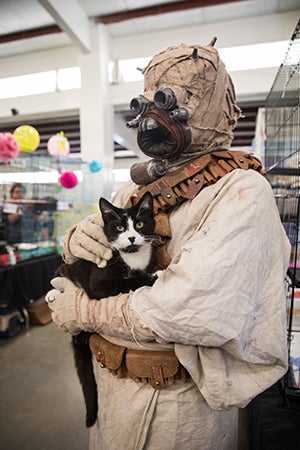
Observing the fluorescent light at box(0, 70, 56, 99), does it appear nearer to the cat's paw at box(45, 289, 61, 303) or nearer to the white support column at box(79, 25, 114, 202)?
the white support column at box(79, 25, 114, 202)

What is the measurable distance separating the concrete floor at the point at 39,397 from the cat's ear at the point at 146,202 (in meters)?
1.60

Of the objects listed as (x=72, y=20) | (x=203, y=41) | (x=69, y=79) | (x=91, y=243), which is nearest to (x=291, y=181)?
(x=91, y=243)

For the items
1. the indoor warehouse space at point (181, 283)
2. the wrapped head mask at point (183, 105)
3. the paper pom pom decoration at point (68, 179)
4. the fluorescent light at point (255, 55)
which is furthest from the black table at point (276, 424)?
the fluorescent light at point (255, 55)

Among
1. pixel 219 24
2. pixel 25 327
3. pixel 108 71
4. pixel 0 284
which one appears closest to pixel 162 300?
pixel 0 284

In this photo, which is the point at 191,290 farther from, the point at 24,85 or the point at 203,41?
the point at 203,41

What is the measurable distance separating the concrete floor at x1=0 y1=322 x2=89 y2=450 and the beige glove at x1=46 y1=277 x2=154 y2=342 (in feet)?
4.31

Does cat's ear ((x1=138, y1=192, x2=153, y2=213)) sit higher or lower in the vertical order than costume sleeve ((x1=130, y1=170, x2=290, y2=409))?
higher

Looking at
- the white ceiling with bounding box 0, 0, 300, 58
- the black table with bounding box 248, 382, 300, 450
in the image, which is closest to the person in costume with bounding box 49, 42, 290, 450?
the black table with bounding box 248, 382, 300, 450

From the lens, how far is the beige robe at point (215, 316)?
60cm

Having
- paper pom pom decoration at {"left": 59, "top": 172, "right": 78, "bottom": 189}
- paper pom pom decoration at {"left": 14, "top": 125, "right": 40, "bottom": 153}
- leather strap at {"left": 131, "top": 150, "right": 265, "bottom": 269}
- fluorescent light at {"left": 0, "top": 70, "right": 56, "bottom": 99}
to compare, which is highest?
fluorescent light at {"left": 0, "top": 70, "right": 56, "bottom": 99}

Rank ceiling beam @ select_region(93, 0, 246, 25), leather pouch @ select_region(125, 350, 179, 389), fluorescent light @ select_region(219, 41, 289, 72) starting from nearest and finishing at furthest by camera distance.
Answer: leather pouch @ select_region(125, 350, 179, 389) < ceiling beam @ select_region(93, 0, 246, 25) < fluorescent light @ select_region(219, 41, 289, 72)

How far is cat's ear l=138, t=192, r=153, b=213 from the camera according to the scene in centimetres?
83

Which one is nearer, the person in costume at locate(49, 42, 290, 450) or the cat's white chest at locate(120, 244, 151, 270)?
the person in costume at locate(49, 42, 290, 450)

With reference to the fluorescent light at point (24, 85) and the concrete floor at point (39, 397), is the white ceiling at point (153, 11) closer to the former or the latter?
the fluorescent light at point (24, 85)
